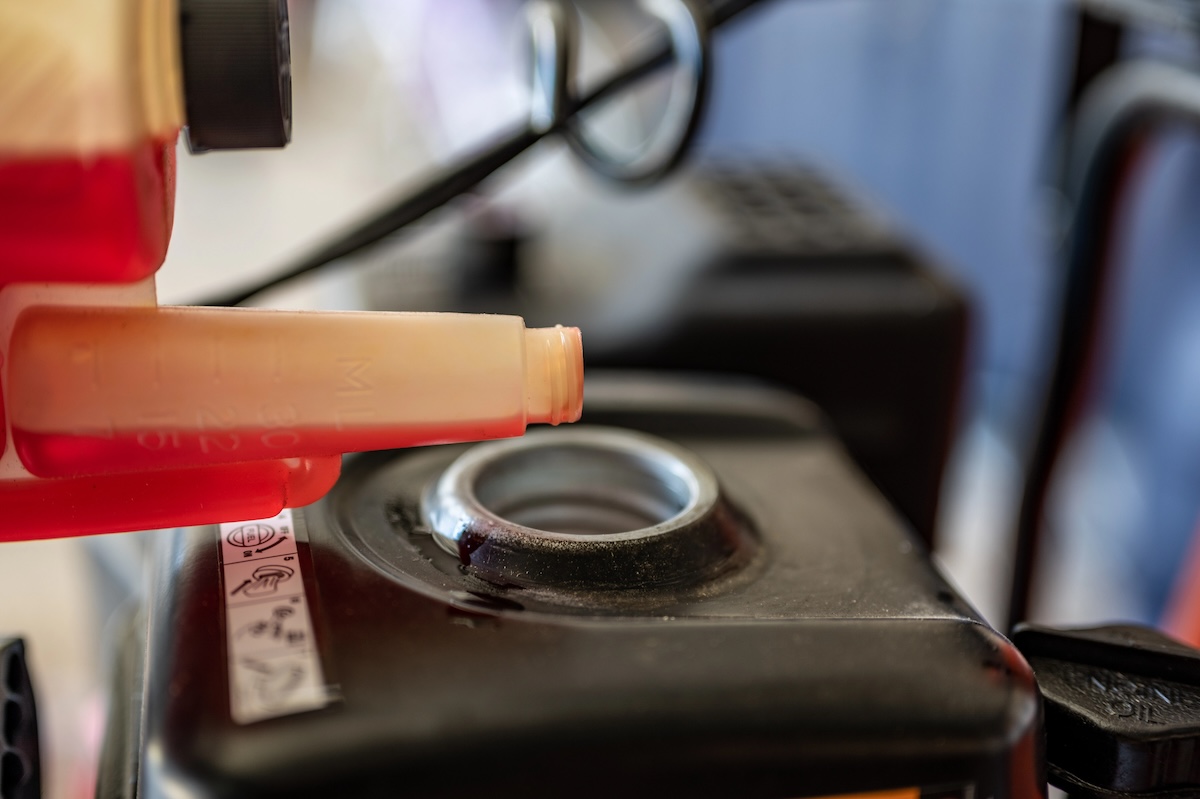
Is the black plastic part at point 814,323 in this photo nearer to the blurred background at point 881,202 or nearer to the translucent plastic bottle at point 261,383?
the blurred background at point 881,202

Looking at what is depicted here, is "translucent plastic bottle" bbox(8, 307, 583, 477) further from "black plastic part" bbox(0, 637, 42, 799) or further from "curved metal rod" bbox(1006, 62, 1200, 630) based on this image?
"curved metal rod" bbox(1006, 62, 1200, 630)

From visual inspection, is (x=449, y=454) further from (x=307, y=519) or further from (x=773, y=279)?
(x=773, y=279)

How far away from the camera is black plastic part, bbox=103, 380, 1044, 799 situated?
0.81ft

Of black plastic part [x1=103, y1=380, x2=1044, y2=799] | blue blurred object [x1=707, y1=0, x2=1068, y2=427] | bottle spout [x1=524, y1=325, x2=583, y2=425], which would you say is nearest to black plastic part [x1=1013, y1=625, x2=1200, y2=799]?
black plastic part [x1=103, y1=380, x2=1044, y2=799]

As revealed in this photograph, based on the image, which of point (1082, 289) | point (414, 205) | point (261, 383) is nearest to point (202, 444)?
point (261, 383)

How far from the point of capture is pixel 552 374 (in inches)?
12.1

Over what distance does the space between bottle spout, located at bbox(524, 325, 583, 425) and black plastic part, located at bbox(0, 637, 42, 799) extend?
0.54ft

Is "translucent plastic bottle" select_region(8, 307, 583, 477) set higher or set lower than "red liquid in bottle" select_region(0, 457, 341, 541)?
higher

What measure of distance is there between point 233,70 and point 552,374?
113mm

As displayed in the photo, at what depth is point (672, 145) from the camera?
1.62 ft

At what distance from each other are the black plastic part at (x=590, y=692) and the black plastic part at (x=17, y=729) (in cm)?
4

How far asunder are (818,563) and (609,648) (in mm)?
98

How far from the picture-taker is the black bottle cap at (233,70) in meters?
0.26

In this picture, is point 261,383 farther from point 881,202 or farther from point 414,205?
point 881,202
